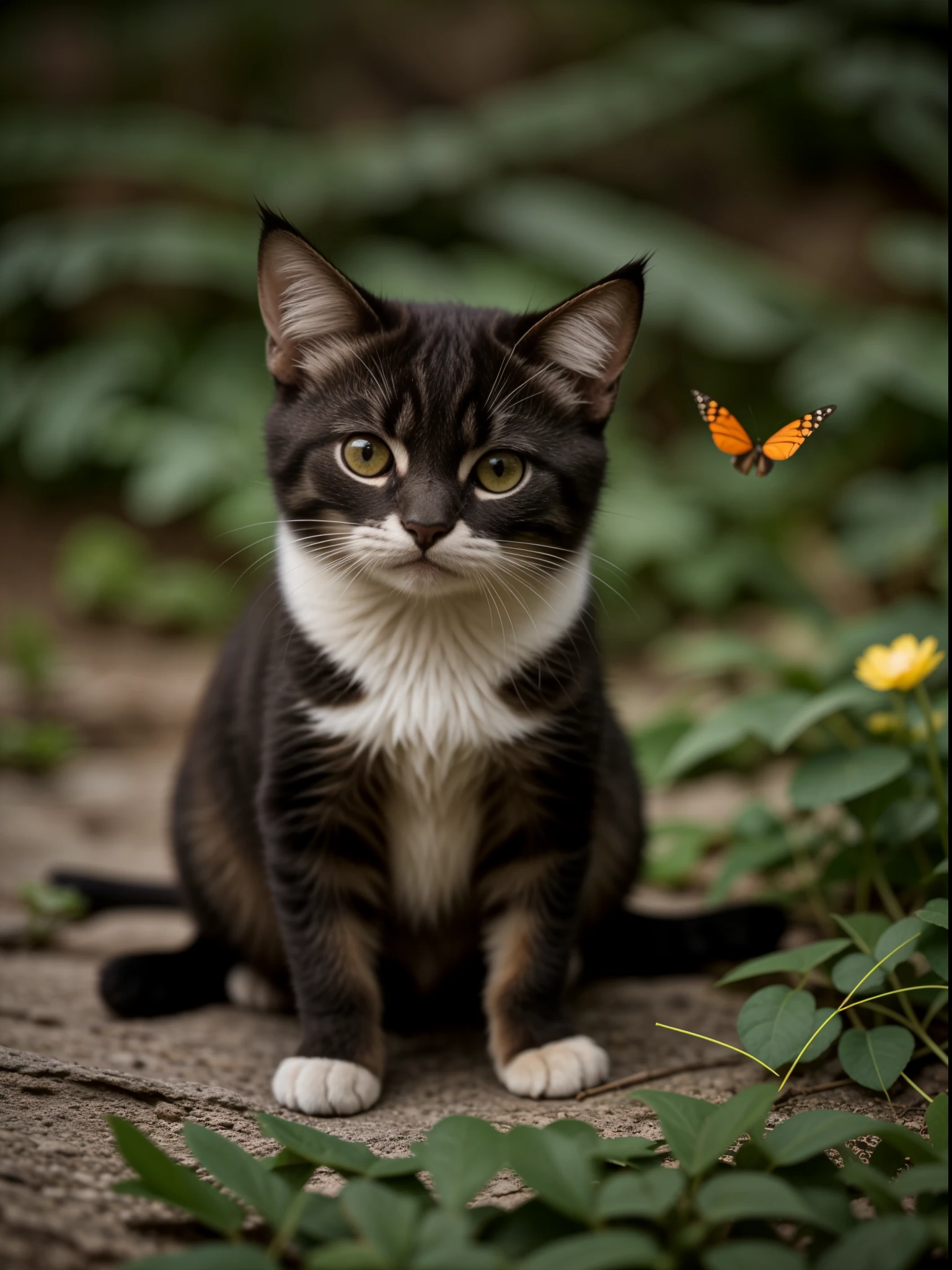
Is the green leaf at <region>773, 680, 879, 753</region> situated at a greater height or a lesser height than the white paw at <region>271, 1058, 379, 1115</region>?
greater

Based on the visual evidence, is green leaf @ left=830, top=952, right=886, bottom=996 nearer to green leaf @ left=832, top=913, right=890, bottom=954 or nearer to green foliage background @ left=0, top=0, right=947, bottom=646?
green leaf @ left=832, top=913, right=890, bottom=954

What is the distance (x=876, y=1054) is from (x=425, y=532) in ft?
3.39

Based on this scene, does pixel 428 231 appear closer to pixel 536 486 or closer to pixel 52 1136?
pixel 536 486

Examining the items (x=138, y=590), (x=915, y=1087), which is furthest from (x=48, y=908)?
(x=138, y=590)

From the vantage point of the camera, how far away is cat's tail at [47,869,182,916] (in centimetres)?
257

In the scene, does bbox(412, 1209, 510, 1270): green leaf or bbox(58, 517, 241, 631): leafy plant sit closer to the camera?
bbox(412, 1209, 510, 1270): green leaf

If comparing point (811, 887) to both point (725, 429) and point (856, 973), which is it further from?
point (725, 429)

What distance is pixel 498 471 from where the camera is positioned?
1.83m

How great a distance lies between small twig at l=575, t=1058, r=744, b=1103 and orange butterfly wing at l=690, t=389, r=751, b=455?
1.06 metres

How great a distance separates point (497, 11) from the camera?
22.0ft

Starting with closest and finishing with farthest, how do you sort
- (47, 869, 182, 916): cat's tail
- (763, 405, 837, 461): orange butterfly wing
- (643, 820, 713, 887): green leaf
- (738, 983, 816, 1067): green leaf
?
(763, 405, 837, 461): orange butterfly wing, (738, 983, 816, 1067): green leaf, (47, 869, 182, 916): cat's tail, (643, 820, 713, 887): green leaf

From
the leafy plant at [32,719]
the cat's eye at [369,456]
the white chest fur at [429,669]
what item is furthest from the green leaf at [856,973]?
the leafy plant at [32,719]

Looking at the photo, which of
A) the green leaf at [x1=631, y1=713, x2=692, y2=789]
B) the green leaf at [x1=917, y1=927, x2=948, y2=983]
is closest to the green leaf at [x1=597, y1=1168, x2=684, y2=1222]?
the green leaf at [x1=917, y1=927, x2=948, y2=983]

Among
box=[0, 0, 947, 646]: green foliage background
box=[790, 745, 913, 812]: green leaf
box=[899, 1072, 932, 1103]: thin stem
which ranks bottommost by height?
box=[899, 1072, 932, 1103]: thin stem
